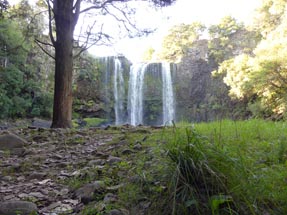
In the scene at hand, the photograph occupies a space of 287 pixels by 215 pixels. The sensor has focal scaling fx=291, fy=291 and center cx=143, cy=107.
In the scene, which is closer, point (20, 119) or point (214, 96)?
point (20, 119)

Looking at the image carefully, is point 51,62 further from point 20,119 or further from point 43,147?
point 43,147

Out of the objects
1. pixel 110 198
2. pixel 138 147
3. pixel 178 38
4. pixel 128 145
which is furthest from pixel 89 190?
pixel 178 38

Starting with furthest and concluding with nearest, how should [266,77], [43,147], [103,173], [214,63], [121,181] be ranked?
[214,63]
[266,77]
[43,147]
[103,173]
[121,181]

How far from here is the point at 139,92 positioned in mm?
19812

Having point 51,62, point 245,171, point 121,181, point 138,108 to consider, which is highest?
point 51,62

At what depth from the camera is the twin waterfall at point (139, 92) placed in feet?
64.0

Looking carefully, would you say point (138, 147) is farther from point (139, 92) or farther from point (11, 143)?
point (139, 92)

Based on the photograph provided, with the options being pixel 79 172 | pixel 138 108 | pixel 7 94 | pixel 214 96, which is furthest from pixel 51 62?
pixel 79 172

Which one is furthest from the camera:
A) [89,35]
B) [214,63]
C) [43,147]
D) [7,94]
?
[214,63]

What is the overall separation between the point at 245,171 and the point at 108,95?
19.2 m

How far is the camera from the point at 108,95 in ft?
66.5

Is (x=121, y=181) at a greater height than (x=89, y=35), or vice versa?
(x=89, y=35)

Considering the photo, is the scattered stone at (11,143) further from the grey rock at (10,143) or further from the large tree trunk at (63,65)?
the large tree trunk at (63,65)

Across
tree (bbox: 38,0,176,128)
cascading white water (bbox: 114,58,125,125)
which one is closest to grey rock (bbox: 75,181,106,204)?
tree (bbox: 38,0,176,128)
